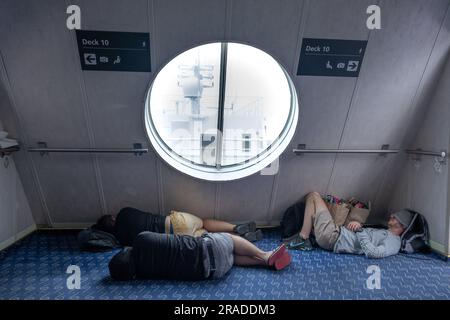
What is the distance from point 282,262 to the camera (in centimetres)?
283

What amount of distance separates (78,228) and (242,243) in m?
2.33

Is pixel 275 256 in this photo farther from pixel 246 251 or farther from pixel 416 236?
pixel 416 236

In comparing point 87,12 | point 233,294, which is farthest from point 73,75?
point 233,294

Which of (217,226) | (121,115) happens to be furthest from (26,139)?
(217,226)

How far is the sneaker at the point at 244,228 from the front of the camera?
134 inches

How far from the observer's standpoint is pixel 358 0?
2.28 m

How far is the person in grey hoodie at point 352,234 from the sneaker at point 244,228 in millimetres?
641

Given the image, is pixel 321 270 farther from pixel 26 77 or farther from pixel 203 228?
pixel 26 77

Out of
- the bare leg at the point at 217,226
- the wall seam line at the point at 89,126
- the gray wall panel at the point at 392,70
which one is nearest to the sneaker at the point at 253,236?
the bare leg at the point at 217,226

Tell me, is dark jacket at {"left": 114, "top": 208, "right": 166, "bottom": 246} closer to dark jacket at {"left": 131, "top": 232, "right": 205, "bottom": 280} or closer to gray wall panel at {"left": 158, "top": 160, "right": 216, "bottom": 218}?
gray wall panel at {"left": 158, "top": 160, "right": 216, "bottom": 218}

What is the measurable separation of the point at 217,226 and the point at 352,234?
1.73m

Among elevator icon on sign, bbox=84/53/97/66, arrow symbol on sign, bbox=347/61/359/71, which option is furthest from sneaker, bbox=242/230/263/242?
elevator icon on sign, bbox=84/53/97/66

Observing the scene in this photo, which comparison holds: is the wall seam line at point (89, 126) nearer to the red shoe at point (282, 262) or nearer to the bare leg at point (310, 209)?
the red shoe at point (282, 262)

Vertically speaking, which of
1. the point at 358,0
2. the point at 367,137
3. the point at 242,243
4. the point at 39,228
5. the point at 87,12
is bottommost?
the point at 39,228
